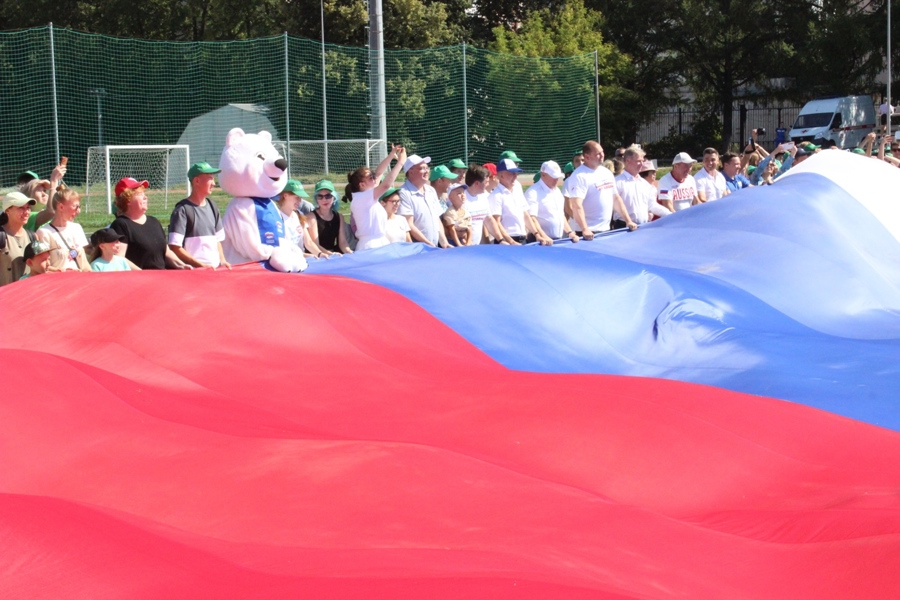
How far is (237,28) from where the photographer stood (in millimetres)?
31547

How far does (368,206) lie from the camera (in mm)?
7211

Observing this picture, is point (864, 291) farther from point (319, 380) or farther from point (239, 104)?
point (239, 104)

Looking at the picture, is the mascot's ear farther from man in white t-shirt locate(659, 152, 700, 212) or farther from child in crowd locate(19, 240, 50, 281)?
man in white t-shirt locate(659, 152, 700, 212)

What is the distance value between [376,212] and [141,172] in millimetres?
9686

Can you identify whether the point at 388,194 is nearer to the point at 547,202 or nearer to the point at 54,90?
the point at 547,202

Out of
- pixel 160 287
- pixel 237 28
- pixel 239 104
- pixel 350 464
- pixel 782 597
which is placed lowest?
pixel 782 597

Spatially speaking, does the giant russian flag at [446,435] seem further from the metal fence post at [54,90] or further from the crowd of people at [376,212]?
the metal fence post at [54,90]

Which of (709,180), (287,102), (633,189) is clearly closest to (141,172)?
(287,102)

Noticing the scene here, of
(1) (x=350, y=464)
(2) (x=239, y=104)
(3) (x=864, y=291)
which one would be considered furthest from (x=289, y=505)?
(2) (x=239, y=104)

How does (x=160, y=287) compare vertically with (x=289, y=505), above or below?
above

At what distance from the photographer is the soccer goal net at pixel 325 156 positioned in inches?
567

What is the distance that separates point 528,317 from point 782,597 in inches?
122

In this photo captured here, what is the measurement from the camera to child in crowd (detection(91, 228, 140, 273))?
549 cm

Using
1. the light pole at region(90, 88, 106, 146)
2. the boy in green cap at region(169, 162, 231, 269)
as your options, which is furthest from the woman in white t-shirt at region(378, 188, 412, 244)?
the light pole at region(90, 88, 106, 146)
